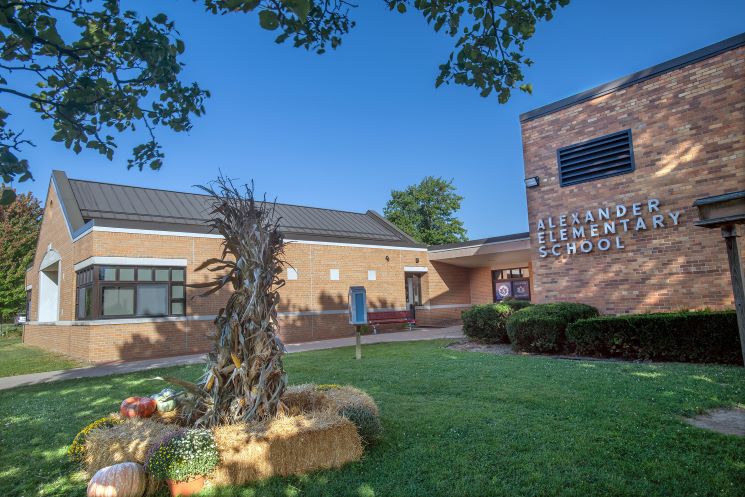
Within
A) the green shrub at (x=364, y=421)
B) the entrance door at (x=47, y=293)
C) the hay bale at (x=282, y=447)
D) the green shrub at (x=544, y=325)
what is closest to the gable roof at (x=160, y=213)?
the entrance door at (x=47, y=293)

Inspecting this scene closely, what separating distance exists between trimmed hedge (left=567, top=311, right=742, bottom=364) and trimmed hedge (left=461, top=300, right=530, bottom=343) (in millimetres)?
2633

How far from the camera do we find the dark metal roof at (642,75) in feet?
32.1

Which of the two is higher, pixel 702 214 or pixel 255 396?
pixel 702 214

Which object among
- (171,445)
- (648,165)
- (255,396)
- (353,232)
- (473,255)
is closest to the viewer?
(171,445)

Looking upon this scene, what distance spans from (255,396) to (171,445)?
2.70 ft

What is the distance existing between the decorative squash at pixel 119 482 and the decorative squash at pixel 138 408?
1.18m

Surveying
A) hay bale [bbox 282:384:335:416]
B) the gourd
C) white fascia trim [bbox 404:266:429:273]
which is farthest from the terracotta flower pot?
white fascia trim [bbox 404:266:429:273]

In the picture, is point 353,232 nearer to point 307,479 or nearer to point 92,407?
point 92,407

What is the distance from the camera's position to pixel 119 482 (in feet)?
10.9

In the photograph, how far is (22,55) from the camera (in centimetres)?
351

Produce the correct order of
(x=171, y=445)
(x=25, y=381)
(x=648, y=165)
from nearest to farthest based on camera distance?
(x=171, y=445), (x=25, y=381), (x=648, y=165)

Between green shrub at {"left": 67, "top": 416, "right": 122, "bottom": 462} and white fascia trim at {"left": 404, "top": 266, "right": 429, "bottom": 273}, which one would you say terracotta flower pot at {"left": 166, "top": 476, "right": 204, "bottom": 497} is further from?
white fascia trim at {"left": 404, "top": 266, "right": 429, "bottom": 273}

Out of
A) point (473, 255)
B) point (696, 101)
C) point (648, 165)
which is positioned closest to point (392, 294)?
point (473, 255)

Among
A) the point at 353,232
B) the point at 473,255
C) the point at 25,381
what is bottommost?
the point at 25,381
